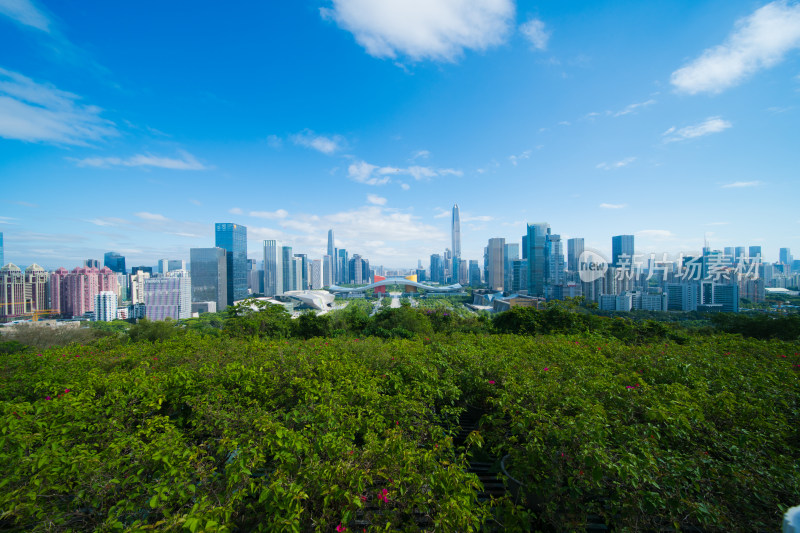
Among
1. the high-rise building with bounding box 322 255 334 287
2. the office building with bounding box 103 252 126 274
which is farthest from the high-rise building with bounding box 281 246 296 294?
the office building with bounding box 103 252 126 274

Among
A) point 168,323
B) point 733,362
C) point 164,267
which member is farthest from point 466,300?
point 164,267

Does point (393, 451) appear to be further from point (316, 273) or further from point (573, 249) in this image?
point (316, 273)

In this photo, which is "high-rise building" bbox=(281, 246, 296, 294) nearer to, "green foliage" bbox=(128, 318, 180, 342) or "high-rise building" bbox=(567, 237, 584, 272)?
"high-rise building" bbox=(567, 237, 584, 272)

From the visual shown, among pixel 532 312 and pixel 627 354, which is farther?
pixel 532 312

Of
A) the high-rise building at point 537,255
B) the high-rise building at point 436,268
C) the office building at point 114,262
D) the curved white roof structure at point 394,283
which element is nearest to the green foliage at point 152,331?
the curved white roof structure at point 394,283

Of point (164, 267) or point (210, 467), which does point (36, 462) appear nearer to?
point (210, 467)
